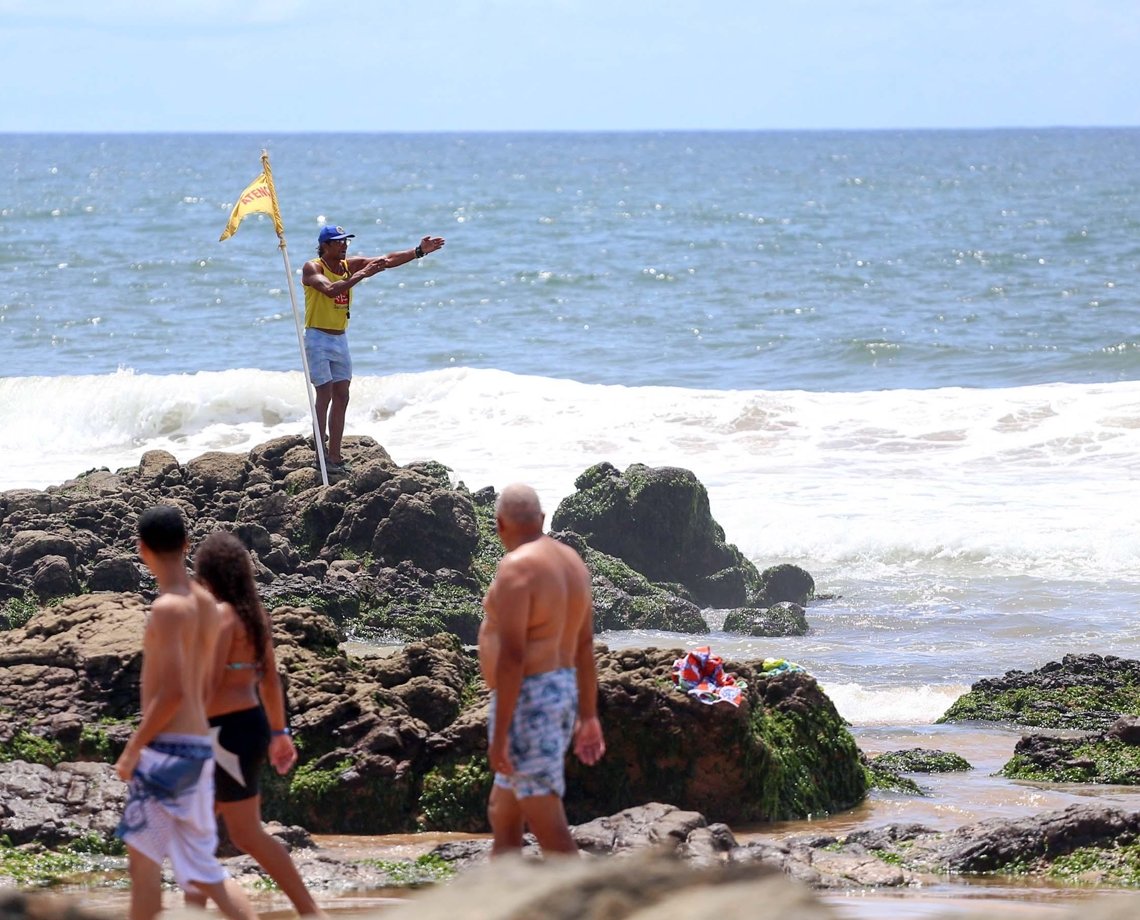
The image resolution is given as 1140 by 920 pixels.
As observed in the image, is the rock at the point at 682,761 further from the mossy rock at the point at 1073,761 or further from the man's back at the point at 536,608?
the man's back at the point at 536,608

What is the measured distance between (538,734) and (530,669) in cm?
20

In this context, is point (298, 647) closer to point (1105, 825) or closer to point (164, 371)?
point (1105, 825)

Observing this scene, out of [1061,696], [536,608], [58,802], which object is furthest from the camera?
[1061,696]

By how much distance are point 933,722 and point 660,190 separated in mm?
64326

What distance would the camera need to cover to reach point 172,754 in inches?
200

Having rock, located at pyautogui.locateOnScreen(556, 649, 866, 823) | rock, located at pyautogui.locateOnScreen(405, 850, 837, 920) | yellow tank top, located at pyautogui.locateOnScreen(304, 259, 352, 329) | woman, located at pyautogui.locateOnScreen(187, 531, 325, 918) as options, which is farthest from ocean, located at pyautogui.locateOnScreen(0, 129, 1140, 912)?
rock, located at pyautogui.locateOnScreen(405, 850, 837, 920)

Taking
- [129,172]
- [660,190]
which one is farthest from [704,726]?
[129,172]

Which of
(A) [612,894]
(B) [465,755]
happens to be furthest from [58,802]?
(A) [612,894]

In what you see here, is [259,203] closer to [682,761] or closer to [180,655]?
[682,761]

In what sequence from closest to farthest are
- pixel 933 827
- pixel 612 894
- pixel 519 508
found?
1. pixel 612 894
2. pixel 519 508
3. pixel 933 827

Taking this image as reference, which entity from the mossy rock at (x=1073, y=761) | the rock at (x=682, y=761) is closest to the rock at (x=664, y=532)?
the mossy rock at (x=1073, y=761)

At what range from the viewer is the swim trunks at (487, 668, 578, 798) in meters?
5.42

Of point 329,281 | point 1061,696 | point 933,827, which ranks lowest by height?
point 933,827

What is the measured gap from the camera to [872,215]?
56.9 metres
